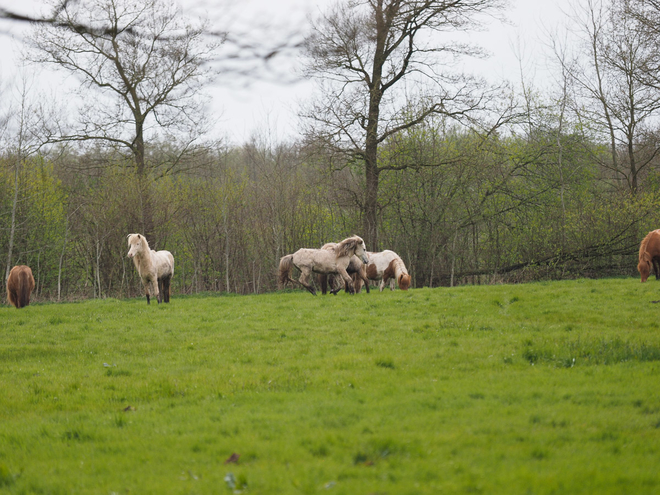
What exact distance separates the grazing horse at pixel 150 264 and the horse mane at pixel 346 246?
5405mm

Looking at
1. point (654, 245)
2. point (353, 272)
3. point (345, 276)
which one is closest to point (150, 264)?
point (345, 276)

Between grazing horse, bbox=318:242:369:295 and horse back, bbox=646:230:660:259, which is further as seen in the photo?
grazing horse, bbox=318:242:369:295

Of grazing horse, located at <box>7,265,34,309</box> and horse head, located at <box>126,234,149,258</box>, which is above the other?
horse head, located at <box>126,234,149,258</box>

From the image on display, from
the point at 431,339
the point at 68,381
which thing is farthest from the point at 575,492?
the point at 68,381

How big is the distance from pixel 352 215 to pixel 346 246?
29.4 ft

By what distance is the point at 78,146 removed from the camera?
89.8 ft

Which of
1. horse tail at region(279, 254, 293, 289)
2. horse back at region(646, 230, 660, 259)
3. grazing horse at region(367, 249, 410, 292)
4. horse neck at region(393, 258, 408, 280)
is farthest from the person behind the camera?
grazing horse at region(367, 249, 410, 292)

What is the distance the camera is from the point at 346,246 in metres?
16.8

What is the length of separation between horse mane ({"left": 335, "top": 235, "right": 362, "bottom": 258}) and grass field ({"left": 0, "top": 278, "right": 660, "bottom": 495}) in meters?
4.63

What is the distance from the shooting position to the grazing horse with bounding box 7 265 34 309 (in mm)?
16859

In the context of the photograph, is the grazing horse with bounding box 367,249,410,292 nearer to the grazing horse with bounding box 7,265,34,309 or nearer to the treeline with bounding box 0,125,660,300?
the treeline with bounding box 0,125,660,300

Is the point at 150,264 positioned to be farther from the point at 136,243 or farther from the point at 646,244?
the point at 646,244

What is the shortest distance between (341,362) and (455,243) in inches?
713

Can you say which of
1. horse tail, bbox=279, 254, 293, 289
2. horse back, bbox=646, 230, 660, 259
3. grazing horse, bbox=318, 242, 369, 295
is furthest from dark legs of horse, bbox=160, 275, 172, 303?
horse back, bbox=646, 230, 660, 259
